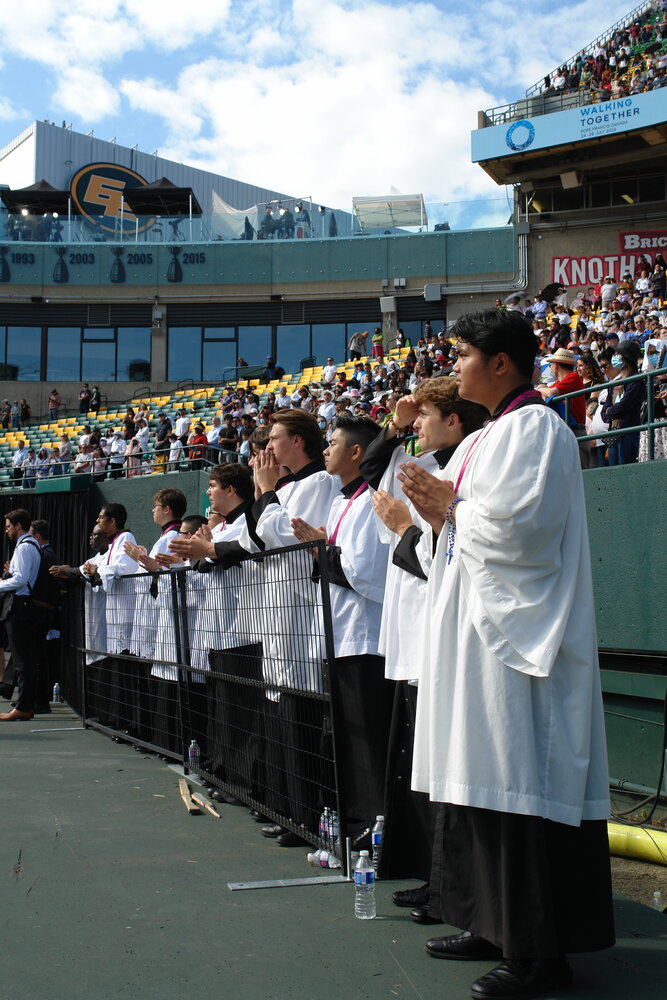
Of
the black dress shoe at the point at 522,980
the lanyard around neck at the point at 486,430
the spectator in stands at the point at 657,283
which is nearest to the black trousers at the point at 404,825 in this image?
the black dress shoe at the point at 522,980

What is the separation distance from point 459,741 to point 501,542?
2.09 ft

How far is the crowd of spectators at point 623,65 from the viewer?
27.2 m

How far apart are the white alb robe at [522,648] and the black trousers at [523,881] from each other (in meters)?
0.09

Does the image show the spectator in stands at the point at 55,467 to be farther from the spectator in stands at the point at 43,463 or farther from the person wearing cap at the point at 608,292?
the person wearing cap at the point at 608,292

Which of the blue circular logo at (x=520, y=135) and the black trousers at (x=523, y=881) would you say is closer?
the black trousers at (x=523, y=881)

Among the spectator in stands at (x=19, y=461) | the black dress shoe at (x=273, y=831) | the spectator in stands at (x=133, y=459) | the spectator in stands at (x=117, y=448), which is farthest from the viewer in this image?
the spectator in stands at (x=19, y=461)

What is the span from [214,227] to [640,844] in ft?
108

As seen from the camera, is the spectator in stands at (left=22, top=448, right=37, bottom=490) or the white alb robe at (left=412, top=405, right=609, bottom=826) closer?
the white alb robe at (left=412, top=405, right=609, bottom=826)

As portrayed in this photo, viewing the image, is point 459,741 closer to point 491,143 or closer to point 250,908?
point 250,908

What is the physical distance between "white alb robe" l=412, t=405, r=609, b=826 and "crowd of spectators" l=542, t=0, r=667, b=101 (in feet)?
89.3

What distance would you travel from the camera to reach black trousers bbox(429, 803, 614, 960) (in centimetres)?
287

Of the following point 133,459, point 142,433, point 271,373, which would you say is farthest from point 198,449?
point 271,373

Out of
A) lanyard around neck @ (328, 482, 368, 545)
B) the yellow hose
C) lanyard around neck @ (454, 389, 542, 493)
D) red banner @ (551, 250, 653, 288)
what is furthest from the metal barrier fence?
red banner @ (551, 250, 653, 288)

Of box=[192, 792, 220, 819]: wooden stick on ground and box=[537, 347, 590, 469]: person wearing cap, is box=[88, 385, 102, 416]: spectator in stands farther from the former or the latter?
box=[192, 792, 220, 819]: wooden stick on ground
